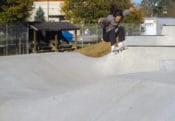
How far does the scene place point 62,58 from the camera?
14438 mm

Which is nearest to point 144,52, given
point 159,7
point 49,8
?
point 49,8

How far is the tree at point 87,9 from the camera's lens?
4406cm

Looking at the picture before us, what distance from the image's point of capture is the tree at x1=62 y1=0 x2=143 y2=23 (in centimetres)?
4406

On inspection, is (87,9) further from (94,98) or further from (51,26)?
(94,98)

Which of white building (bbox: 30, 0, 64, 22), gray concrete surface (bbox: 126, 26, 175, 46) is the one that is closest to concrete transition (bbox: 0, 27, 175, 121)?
gray concrete surface (bbox: 126, 26, 175, 46)

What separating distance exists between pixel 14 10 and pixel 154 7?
218 feet

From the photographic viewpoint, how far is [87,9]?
4425cm

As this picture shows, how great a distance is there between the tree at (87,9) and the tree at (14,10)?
8012mm

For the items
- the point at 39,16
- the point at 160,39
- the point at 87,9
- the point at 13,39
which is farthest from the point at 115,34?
the point at 39,16

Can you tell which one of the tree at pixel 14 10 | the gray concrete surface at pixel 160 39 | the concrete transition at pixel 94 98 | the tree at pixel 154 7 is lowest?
the concrete transition at pixel 94 98

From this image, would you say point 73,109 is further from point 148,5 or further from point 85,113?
point 148,5

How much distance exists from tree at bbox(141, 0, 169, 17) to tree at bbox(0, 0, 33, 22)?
5885cm

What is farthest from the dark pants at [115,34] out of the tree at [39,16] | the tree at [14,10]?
the tree at [39,16]

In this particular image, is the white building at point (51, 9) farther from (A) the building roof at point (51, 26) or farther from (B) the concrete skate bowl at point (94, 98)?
(B) the concrete skate bowl at point (94, 98)
